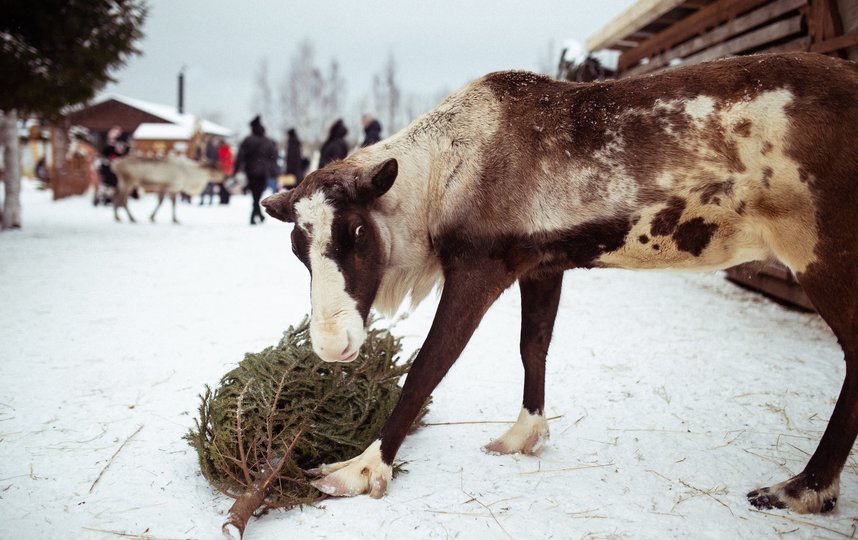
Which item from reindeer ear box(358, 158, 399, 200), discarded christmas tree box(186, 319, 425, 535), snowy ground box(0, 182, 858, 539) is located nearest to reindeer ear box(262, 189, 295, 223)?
reindeer ear box(358, 158, 399, 200)

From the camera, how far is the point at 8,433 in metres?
3.07

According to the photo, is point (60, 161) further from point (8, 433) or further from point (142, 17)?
point (8, 433)

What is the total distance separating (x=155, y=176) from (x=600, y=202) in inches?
536

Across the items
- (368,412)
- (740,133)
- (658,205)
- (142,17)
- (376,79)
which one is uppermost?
(376,79)

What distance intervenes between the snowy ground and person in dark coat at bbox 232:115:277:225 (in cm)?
619

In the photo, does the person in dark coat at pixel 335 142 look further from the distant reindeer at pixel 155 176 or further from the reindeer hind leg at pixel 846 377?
the reindeer hind leg at pixel 846 377

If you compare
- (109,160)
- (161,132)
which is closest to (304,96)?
(161,132)

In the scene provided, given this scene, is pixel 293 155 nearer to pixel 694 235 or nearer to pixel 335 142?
pixel 335 142

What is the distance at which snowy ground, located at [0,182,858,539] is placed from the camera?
240 cm

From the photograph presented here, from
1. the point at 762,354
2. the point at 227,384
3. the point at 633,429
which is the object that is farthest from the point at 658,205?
the point at 762,354

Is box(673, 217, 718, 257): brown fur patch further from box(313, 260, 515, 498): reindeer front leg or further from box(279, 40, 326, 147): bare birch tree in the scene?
box(279, 40, 326, 147): bare birch tree

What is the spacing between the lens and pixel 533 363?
3.15m

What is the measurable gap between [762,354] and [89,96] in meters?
10.9

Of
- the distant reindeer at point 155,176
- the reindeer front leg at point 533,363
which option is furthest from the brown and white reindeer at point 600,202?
the distant reindeer at point 155,176
